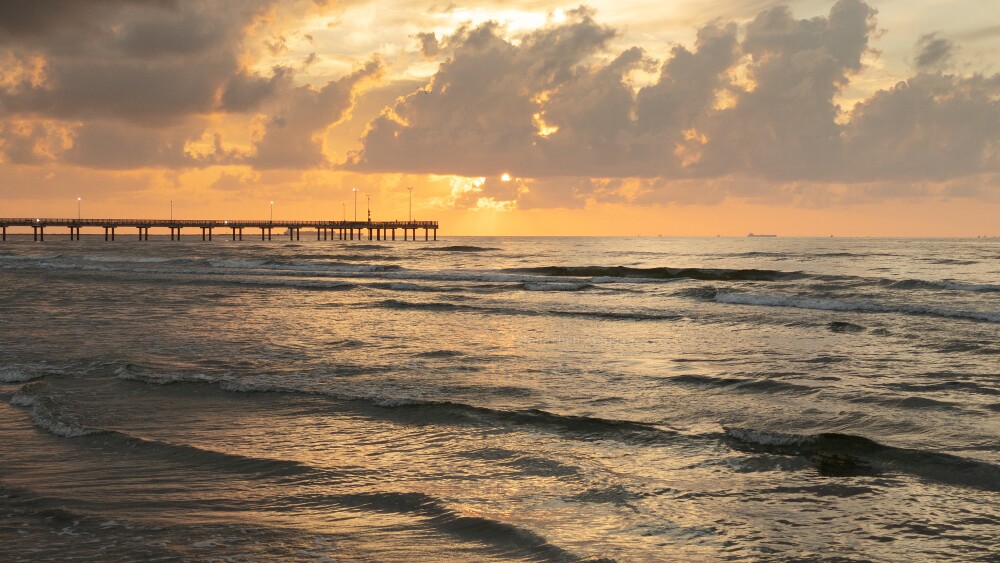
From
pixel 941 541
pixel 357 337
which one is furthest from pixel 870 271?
pixel 941 541

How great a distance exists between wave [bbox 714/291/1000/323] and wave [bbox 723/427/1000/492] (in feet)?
57.2

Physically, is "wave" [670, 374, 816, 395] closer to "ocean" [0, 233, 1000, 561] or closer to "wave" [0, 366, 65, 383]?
"ocean" [0, 233, 1000, 561]

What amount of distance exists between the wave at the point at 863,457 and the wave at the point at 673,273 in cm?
3807

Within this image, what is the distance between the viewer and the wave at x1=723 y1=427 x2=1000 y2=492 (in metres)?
7.51

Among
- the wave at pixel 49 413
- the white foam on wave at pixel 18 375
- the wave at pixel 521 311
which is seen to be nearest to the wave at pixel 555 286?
the wave at pixel 521 311

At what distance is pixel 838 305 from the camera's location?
2792 centimetres

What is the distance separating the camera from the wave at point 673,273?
158 feet

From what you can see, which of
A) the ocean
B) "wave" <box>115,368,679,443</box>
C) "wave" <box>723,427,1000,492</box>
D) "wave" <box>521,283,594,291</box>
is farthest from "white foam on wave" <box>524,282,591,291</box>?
"wave" <box>723,427,1000,492</box>

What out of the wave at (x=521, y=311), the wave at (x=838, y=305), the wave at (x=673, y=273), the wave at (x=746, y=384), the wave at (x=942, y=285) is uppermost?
the wave at (x=942, y=285)

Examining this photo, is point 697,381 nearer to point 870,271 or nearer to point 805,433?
point 805,433

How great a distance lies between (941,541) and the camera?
231 inches

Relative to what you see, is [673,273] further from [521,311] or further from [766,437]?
[766,437]

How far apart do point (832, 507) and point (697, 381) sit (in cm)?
619

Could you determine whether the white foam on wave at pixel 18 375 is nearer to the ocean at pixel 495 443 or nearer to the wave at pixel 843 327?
the ocean at pixel 495 443
